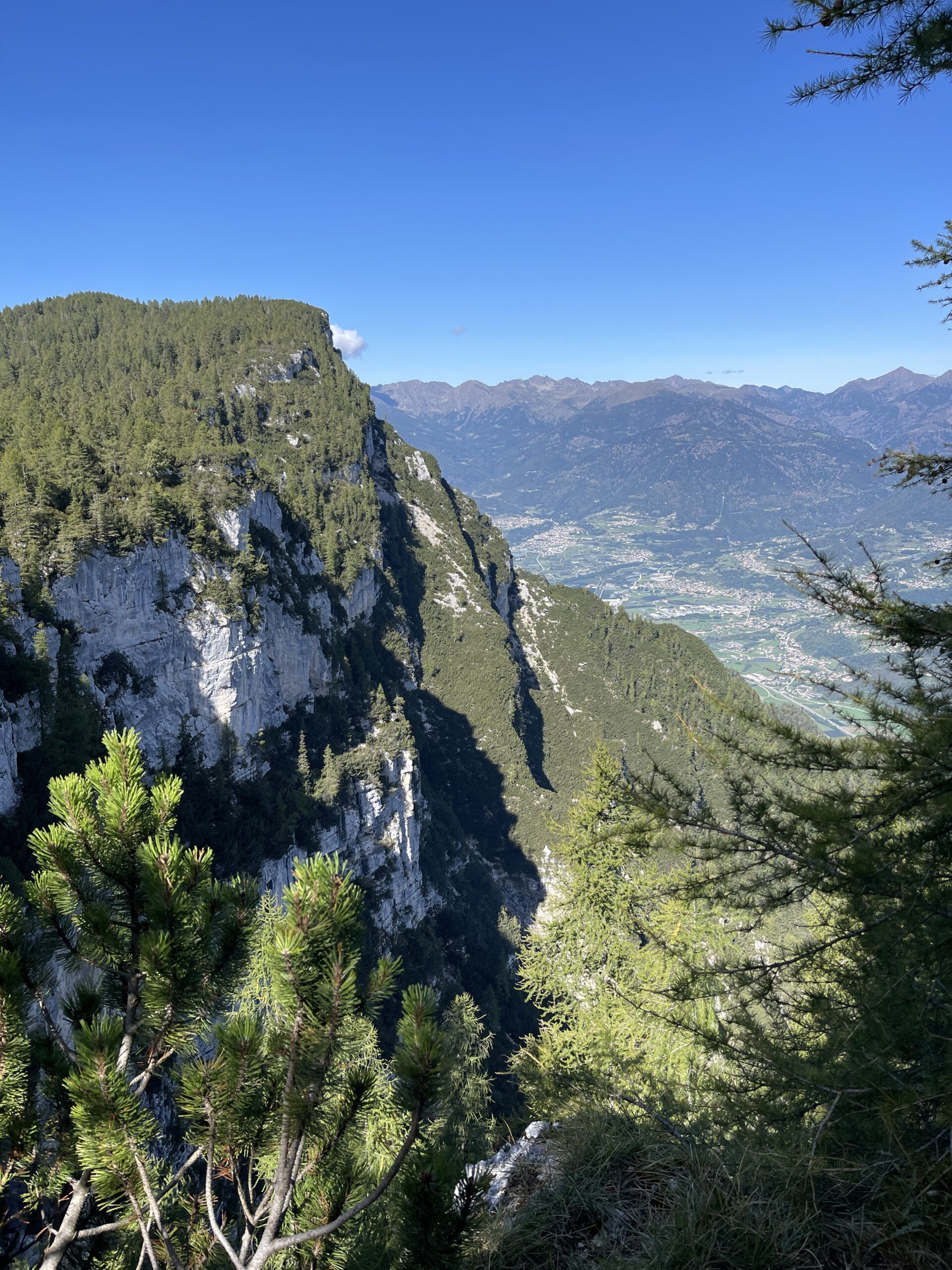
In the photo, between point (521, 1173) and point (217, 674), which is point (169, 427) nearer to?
point (217, 674)

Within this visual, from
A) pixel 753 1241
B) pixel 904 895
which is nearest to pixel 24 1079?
pixel 753 1241

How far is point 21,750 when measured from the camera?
30766mm

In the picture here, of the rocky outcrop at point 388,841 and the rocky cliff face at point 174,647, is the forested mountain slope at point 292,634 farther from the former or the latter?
the rocky outcrop at point 388,841

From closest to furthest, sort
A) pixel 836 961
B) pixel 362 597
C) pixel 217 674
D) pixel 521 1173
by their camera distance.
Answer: pixel 521 1173 → pixel 836 961 → pixel 217 674 → pixel 362 597

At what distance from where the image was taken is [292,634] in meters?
65.7

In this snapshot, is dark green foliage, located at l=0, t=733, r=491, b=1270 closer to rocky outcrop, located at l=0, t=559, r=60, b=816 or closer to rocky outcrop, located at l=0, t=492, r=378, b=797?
rocky outcrop, located at l=0, t=559, r=60, b=816

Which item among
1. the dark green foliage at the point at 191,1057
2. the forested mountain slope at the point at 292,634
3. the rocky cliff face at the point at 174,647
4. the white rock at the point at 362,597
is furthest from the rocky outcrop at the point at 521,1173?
the white rock at the point at 362,597

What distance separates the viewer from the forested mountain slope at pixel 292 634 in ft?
133

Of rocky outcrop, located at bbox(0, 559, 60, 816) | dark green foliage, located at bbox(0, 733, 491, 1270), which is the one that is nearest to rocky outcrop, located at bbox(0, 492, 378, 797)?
rocky outcrop, located at bbox(0, 559, 60, 816)

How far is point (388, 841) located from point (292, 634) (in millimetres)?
25821

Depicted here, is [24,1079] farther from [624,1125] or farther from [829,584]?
[829,584]

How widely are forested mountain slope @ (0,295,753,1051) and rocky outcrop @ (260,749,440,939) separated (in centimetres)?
34

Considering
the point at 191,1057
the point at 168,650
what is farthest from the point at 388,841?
the point at 191,1057

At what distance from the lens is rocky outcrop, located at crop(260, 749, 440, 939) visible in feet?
221
